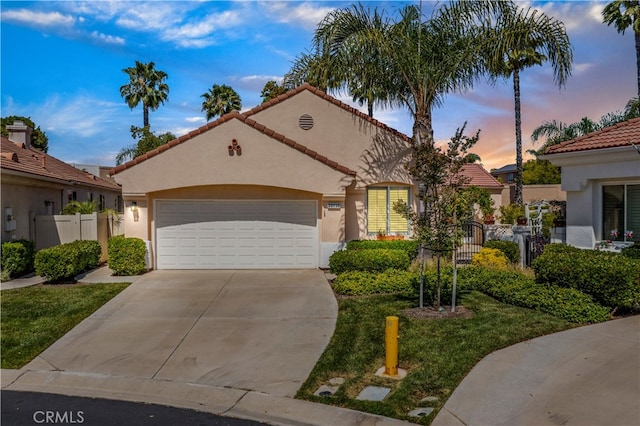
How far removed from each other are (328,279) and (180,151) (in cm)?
579

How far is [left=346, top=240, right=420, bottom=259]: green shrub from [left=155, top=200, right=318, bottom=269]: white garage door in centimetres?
129

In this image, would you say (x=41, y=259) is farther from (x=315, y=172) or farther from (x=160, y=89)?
(x=160, y=89)

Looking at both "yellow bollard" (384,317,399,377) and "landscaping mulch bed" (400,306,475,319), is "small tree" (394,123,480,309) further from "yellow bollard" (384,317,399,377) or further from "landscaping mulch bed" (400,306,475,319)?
"yellow bollard" (384,317,399,377)

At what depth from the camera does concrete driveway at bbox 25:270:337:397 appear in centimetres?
680

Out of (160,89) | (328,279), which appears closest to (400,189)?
(328,279)

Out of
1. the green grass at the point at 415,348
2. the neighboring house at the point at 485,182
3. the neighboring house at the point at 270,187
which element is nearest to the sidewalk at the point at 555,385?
the green grass at the point at 415,348

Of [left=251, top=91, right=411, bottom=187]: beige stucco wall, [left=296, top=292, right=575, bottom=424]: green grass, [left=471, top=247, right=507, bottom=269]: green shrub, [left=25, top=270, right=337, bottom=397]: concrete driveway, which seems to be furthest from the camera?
[left=251, top=91, right=411, bottom=187]: beige stucco wall

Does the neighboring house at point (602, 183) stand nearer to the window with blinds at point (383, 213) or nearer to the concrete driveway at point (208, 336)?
the window with blinds at point (383, 213)

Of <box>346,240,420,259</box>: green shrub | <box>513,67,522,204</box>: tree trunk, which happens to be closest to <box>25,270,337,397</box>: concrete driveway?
<box>346,240,420,259</box>: green shrub

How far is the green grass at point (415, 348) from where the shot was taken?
589 cm

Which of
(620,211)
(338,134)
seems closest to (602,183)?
(620,211)

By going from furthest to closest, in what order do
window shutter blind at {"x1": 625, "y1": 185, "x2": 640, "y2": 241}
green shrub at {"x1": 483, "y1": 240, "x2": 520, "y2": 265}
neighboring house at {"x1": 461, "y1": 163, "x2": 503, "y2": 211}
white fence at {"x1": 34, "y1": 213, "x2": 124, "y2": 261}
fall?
1. neighboring house at {"x1": 461, "y1": 163, "x2": 503, "y2": 211}
2. white fence at {"x1": 34, "y1": 213, "x2": 124, "y2": 261}
3. green shrub at {"x1": 483, "y1": 240, "x2": 520, "y2": 265}
4. window shutter blind at {"x1": 625, "y1": 185, "x2": 640, "y2": 241}

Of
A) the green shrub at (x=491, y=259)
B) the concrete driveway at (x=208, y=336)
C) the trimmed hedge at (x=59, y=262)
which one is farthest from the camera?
the green shrub at (x=491, y=259)

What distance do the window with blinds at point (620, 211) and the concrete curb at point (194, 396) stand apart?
10.0 m
